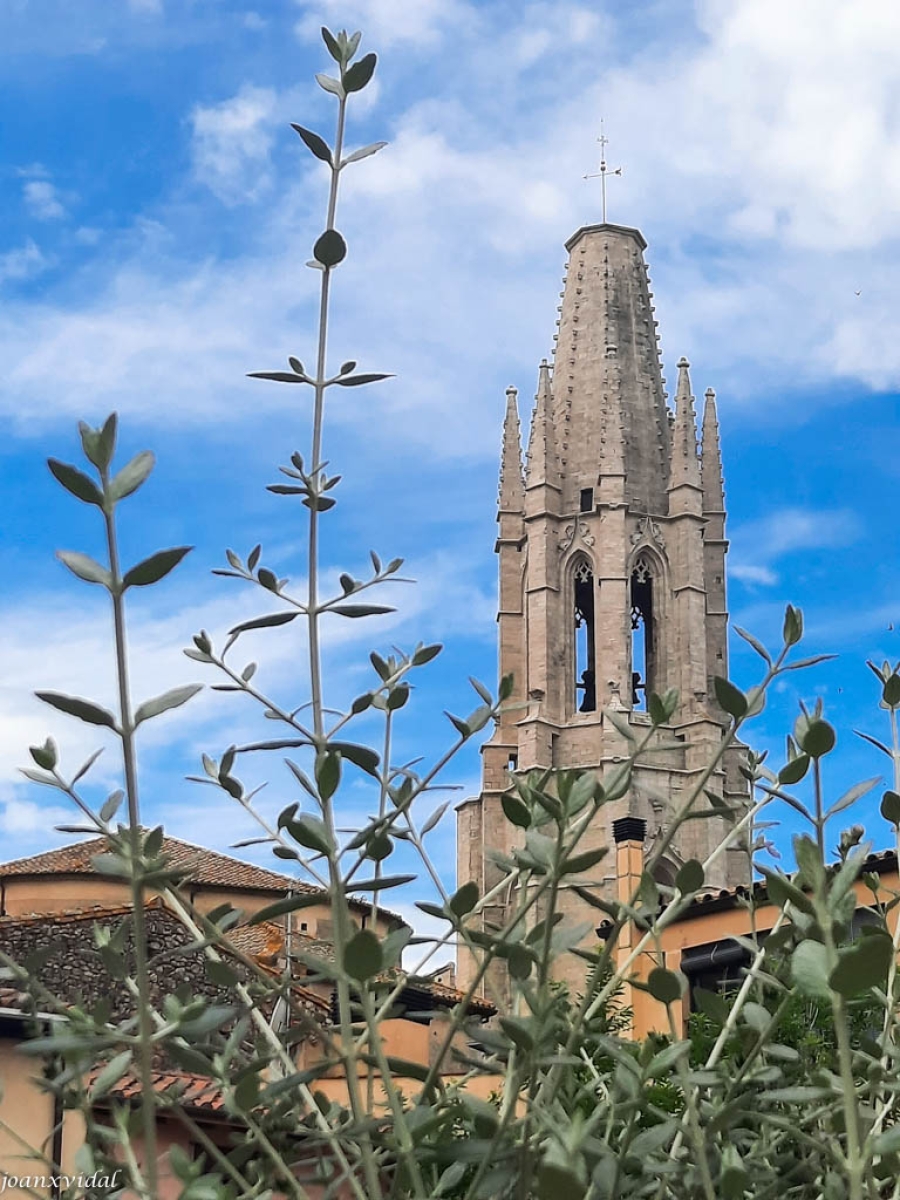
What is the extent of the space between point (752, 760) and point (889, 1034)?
57 centimetres

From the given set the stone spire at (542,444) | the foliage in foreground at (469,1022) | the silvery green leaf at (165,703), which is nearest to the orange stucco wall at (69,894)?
the foliage in foreground at (469,1022)

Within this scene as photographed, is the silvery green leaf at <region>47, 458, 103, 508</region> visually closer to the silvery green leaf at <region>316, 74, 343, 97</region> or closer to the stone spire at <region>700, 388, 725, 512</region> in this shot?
the silvery green leaf at <region>316, 74, 343, 97</region>

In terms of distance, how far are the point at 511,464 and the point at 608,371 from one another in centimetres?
414

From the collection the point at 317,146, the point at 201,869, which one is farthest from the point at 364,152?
the point at 201,869

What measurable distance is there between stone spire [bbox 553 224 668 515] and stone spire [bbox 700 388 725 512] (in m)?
1.32

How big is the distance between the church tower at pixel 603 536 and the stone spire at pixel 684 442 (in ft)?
0.15

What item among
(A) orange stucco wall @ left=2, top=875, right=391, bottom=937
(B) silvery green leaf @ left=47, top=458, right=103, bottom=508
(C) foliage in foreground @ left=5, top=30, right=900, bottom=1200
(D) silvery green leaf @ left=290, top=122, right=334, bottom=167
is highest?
(A) orange stucco wall @ left=2, top=875, right=391, bottom=937

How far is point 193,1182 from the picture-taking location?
128 cm

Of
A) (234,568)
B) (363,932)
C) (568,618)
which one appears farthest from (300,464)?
(568,618)

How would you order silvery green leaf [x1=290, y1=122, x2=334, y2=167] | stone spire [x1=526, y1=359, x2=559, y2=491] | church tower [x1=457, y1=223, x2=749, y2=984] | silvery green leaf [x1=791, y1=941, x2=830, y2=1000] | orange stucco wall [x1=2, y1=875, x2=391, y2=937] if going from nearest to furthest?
silvery green leaf [x1=791, y1=941, x2=830, y2=1000]
silvery green leaf [x1=290, y1=122, x2=334, y2=167]
orange stucco wall [x1=2, y1=875, x2=391, y2=937]
church tower [x1=457, y1=223, x2=749, y2=984]
stone spire [x1=526, y1=359, x2=559, y2=491]

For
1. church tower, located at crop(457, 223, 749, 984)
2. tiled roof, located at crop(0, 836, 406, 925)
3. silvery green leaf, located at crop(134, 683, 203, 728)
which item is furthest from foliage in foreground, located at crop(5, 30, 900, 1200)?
church tower, located at crop(457, 223, 749, 984)

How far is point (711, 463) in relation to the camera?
47.8m

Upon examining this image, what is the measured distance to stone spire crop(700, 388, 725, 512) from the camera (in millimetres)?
47438

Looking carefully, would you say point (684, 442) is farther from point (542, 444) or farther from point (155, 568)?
point (155, 568)
